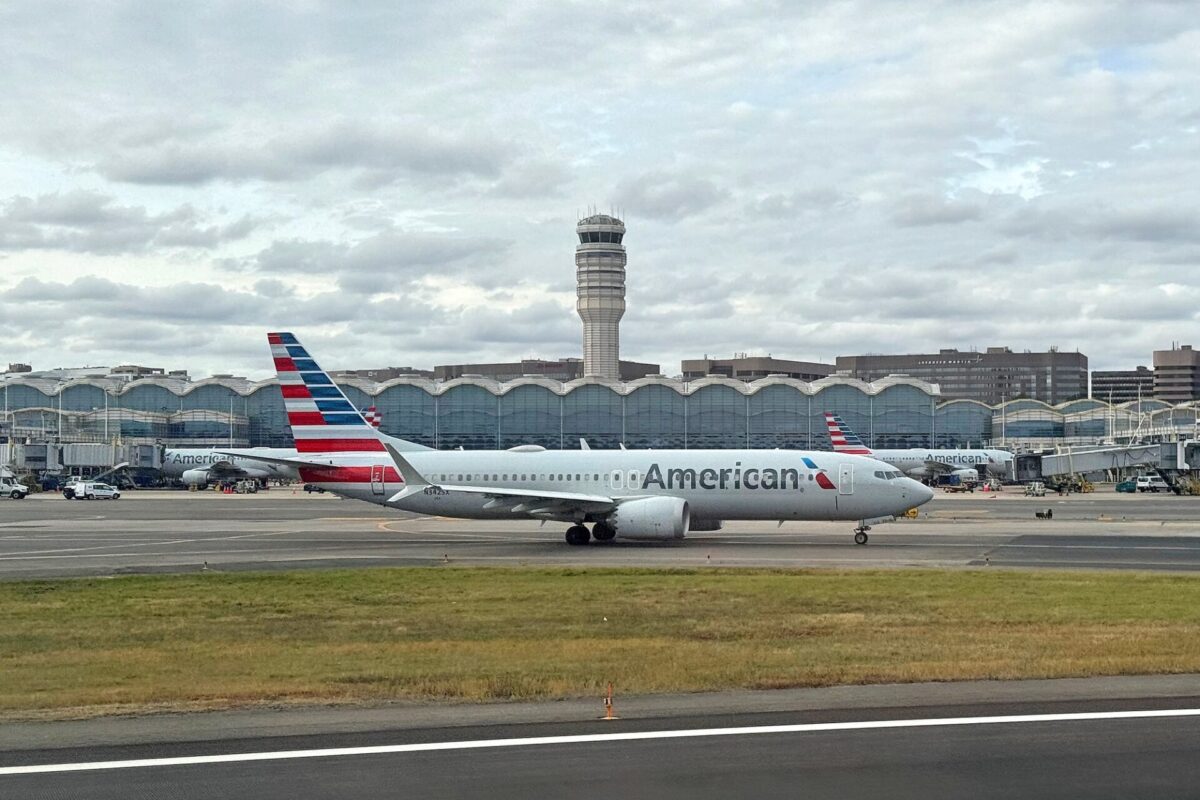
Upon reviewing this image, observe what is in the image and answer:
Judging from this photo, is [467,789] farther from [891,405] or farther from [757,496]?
[891,405]

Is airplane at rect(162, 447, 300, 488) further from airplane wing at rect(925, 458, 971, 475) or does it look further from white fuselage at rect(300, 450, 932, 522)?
white fuselage at rect(300, 450, 932, 522)

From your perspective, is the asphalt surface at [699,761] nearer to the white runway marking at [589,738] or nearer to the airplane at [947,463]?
the white runway marking at [589,738]

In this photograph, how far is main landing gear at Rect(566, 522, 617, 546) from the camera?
46031 mm

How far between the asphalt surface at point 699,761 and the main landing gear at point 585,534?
3195 cm

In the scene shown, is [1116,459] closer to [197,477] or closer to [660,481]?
[660,481]

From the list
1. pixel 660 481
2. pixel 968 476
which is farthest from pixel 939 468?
pixel 660 481

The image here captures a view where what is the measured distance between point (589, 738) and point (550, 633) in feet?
29.2

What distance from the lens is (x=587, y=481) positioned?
4838 cm

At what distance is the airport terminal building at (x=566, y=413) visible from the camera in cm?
16538

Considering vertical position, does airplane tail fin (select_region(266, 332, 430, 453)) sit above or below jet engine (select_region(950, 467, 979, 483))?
above

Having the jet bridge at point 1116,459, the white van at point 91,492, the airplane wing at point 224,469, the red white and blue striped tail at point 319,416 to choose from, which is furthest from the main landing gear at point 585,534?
the airplane wing at point 224,469

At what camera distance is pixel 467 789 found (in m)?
11.0

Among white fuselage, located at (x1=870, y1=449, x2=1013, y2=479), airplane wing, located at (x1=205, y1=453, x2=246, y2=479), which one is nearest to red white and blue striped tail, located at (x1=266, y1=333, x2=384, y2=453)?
white fuselage, located at (x1=870, y1=449, x2=1013, y2=479)

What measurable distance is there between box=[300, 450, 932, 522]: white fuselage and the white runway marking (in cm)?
3178
